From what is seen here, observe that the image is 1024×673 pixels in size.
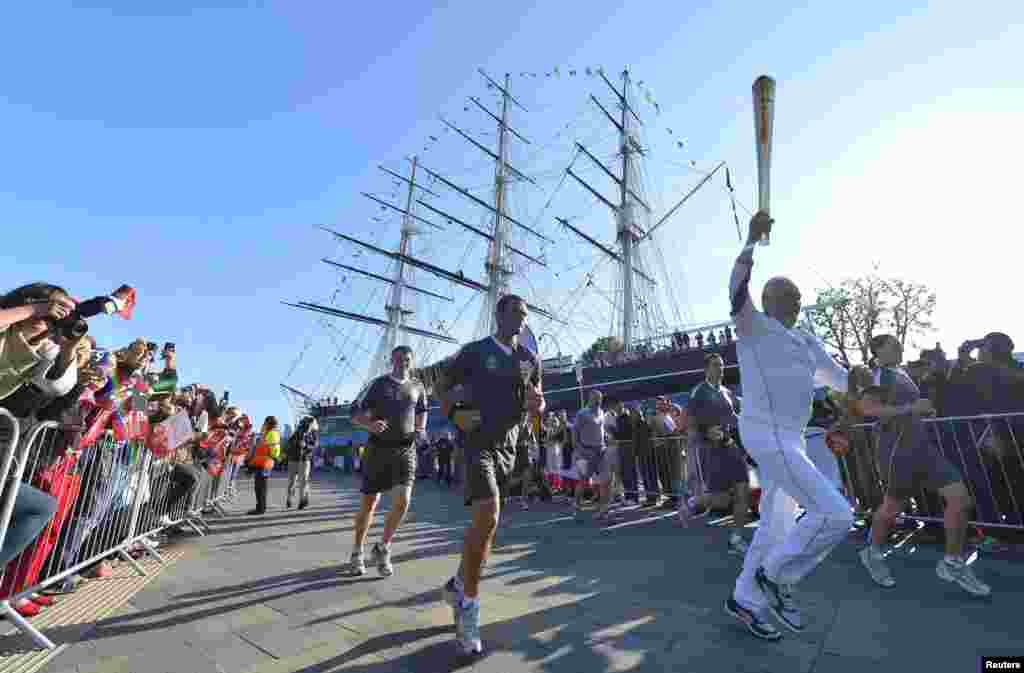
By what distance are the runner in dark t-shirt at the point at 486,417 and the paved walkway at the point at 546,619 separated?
0.97 feet

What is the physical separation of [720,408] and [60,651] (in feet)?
18.8

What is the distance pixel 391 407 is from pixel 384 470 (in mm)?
549

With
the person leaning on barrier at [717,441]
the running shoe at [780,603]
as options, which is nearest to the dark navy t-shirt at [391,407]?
the running shoe at [780,603]

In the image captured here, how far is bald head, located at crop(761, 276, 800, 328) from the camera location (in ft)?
10.2

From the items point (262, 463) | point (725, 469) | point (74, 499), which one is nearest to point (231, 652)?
point (74, 499)

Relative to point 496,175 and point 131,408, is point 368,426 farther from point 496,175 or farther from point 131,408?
point 496,175

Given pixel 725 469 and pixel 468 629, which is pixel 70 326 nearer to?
pixel 468 629

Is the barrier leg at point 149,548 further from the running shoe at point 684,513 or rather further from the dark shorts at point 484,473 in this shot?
the running shoe at point 684,513

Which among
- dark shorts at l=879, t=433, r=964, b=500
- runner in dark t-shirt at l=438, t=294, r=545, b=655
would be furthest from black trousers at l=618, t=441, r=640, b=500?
runner in dark t-shirt at l=438, t=294, r=545, b=655

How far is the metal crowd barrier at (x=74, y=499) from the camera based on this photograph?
103 inches

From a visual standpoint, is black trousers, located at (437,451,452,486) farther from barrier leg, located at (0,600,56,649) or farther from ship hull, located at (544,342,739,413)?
barrier leg, located at (0,600,56,649)

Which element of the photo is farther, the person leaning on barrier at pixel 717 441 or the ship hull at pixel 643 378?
the ship hull at pixel 643 378

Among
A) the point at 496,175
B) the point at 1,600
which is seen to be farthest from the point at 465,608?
the point at 496,175

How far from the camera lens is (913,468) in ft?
12.4
